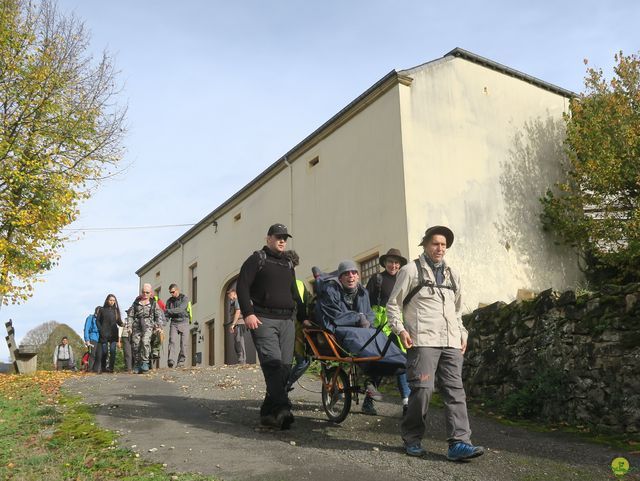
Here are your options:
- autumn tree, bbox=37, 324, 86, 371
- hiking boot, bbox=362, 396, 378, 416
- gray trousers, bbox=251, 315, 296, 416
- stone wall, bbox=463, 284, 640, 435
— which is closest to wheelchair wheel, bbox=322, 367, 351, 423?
hiking boot, bbox=362, 396, 378, 416

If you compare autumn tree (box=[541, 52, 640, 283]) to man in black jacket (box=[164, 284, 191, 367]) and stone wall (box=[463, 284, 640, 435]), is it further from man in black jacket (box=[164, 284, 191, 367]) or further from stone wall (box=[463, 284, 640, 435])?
man in black jacket (box=[164, 284, 191, 367])

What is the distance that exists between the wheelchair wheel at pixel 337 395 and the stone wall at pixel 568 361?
3.10 metres

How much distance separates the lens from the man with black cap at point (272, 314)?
720cm

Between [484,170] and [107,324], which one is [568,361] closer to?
[484,170]

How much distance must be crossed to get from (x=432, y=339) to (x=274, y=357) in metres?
1.82

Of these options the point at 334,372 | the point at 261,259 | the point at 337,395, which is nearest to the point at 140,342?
the point at 334,372

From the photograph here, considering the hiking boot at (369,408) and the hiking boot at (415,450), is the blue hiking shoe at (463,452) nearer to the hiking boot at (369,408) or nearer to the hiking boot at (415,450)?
the hiking boot at (415,450)

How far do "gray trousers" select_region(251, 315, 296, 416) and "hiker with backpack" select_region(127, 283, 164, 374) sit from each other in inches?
332

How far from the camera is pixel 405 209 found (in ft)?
52.6

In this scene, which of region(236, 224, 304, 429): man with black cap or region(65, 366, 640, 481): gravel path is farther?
region(236, 224, 304, 429): man with black cap

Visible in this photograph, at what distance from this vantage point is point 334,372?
793 cm

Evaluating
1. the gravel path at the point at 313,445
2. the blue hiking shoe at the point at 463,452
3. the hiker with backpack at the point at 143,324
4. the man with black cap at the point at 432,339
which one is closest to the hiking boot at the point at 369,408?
the gravel path at the point at 313,445

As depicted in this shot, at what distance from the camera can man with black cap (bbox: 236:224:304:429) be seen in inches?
283

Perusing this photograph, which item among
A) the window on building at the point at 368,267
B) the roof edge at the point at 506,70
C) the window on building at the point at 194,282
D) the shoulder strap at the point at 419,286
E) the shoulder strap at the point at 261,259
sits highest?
the roof edge at the point at 506,70
